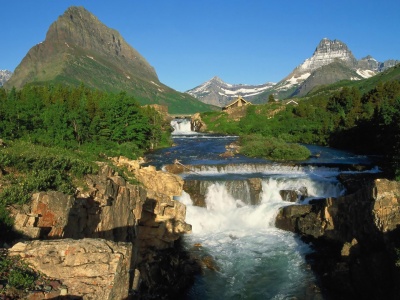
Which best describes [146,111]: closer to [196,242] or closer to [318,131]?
[318,131]

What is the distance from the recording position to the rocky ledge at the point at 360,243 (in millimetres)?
14430

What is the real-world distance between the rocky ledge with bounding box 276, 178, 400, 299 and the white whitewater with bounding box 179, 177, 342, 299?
1077 mm

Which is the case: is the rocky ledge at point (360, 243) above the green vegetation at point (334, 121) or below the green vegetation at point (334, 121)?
below

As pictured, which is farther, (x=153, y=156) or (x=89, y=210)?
(x=153, y=156)

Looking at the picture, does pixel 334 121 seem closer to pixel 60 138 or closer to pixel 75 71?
pixel 60 138

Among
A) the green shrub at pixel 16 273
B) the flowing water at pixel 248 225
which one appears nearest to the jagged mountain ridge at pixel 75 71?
the flowing water at pixel 248 225

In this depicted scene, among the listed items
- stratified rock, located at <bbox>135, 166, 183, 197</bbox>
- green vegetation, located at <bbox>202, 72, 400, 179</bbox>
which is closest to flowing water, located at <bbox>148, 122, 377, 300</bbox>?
stratified rock, located at <bbox>135, 166, 183, 197</bbox>

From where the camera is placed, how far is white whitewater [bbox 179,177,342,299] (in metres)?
16.0

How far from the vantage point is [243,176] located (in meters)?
28.7

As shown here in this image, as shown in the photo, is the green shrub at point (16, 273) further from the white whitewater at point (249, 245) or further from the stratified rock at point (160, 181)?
the stratified rock at point (160, 181)

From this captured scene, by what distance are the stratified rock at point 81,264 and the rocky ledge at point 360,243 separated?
34.3 feet

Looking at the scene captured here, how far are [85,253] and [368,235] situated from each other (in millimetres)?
13569

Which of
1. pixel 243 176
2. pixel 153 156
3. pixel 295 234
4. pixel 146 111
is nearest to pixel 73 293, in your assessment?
pixel 295 234

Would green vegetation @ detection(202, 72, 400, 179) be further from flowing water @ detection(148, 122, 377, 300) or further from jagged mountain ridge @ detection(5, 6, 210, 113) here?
jagged mountain ridge @ detection(5, 6, 210, 113)
